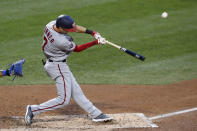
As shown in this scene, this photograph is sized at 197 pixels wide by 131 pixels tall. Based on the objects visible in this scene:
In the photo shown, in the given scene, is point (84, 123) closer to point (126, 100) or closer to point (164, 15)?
point (126, 100)

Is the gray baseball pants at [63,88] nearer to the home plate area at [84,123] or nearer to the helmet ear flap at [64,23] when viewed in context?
the home plate area at [84,123]

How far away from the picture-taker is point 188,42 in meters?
12.0

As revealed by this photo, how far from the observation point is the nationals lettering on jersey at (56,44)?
6.49 metres

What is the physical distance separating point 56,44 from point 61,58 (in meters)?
0.30

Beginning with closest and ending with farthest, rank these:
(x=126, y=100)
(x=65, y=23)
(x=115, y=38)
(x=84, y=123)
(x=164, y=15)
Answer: (x=65, y=23) < (x=84, y=123) < (x=126, y=100) < (x=115, y=38) < (x=164, y=15)

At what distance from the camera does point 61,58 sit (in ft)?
22.0

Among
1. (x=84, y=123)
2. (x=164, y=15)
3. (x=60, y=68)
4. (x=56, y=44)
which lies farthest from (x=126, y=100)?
(x=164, y=15)

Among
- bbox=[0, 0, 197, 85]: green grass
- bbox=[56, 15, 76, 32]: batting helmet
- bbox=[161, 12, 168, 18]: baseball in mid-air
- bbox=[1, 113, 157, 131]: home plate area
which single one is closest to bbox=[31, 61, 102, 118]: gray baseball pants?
bbox=[1, 113, 157, 131]: home plate area

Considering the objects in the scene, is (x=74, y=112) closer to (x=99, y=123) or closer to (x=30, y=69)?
(x=99, y=123)

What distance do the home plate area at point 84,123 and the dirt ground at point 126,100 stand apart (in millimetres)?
268

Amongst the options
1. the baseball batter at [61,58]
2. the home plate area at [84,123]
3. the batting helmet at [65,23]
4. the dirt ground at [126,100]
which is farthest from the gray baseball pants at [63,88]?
the dirt ground at [126,100]

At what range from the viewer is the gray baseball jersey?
21.4 feet

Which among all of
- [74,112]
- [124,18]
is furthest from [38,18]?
[74,112]

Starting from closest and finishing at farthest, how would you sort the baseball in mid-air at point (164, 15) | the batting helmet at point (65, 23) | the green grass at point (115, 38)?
the batting helmet at point (65, 23) < the green grass at point (115, 38) < the baseball in mid-air at point (164, 15)
